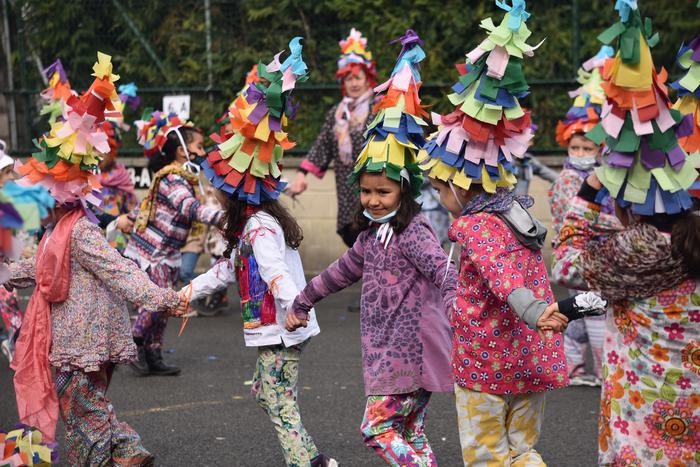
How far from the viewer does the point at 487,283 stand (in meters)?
4.15

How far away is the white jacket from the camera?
5062 mm

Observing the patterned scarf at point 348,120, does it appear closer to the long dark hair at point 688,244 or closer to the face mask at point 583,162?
the face mask at point 583,162

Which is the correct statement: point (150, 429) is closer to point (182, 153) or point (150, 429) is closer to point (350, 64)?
point (182, 153)

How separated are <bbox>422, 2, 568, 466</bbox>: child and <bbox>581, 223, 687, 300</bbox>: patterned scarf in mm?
336

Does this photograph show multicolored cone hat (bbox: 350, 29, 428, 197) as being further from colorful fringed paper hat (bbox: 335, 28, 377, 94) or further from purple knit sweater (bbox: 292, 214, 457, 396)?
colorful fringed paper hat (bbox: 335, 28, 377, 94)

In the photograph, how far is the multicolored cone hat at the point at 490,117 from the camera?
14.2ft

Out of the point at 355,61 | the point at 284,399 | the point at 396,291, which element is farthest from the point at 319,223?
the point at 396,291

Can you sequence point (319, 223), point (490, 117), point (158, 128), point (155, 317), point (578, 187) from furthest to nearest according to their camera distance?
point (319, 223)
point (158, 128)
point (155, 317)
point (578, 187)
point (490, 117)

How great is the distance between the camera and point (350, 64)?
9609mm

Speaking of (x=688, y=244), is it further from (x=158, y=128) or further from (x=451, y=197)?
(x=158, y=128)

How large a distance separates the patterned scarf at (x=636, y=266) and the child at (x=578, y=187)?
299cm

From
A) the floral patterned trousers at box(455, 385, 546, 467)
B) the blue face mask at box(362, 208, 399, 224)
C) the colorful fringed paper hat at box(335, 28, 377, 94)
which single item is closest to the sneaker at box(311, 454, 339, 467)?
the floral patterned trousers at box(455, 385, 546, 467)

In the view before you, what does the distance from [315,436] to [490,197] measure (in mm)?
2307

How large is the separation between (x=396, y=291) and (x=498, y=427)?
752 mm
